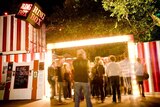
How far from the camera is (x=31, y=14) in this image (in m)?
14.3

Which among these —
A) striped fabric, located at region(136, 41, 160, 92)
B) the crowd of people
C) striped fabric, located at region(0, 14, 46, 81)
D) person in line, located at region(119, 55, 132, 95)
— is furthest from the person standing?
striped fabric, located at region(0, 14, 46, 81)

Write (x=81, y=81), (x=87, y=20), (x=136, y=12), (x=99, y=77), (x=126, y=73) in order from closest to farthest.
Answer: (x=81, y=81), (x=99, y=77), (x=126, y=73), (x=136, y=12), (x=87, y=20)

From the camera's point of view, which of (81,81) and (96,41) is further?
(96,41)

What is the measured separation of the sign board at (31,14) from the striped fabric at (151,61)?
5.67m

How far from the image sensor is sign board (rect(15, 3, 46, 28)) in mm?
13875

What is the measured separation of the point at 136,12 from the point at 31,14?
18.8ft

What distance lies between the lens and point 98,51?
63.6ft

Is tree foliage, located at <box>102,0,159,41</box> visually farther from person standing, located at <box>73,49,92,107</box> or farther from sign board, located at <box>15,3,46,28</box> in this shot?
person standing, located at <box>73,49,92,107</box>

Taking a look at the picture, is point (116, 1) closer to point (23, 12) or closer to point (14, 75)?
point (23, 12)

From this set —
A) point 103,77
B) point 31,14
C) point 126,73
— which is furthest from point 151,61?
point 31,14

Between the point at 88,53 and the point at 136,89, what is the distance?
6.84 m

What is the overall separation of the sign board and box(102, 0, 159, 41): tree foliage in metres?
3.69

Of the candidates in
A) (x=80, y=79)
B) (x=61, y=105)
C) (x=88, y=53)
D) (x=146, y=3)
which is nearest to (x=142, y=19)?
(x=146, y=3)

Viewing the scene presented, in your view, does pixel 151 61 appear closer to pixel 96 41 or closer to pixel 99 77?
pixel 96 41
